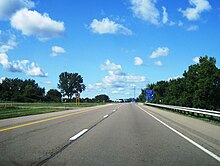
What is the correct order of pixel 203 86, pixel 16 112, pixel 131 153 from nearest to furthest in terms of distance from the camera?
1. pixel 131 153
2. pixel 16 112
3. pixel 203 86

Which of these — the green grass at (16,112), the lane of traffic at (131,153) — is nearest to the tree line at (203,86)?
the green grass at (16,112)

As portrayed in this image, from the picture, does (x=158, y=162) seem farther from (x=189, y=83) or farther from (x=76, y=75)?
(x=76, y=75)

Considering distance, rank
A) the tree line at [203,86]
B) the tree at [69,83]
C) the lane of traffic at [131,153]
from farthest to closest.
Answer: the tree at [69,83], the tree line at [203,86], the lane of traffic at [131,153]

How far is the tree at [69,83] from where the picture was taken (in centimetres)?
18775

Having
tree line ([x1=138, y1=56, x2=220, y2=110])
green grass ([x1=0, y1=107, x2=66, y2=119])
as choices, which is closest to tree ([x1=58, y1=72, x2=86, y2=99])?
tree line ([x1=138, y1=56, x2=220, y2=110])

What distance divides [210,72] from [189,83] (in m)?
4.92

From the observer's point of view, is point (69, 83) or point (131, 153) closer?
point (131, 153)

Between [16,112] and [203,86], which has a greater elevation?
[203,86]

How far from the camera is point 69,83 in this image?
617ft

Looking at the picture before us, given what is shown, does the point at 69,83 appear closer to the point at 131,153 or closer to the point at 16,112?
the point at 16,112

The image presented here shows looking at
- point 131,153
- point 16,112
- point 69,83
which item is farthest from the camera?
point 69,83

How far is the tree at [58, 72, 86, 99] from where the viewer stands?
7392 inches

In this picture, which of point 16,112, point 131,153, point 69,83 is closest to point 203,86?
point 16,112

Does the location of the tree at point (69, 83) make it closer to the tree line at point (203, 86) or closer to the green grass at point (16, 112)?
the tree line at point (203, 86)
